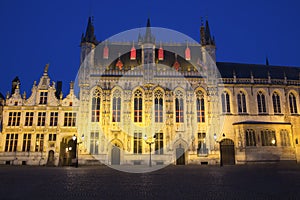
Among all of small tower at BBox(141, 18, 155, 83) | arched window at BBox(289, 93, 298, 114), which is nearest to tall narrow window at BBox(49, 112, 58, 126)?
small tower at BBox(141, 18, 155, 83)

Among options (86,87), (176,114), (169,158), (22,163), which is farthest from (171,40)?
(22,163)

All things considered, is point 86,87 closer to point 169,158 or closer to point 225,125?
point 169,158

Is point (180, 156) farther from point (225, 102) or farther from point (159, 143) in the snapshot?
point (225, 102)

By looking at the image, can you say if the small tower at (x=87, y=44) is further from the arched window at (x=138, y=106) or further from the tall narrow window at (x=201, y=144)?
the tall narrow window at (x=201, y=144)

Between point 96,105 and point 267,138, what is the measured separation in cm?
2477

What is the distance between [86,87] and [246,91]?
942 inches

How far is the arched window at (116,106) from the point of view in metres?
35.2

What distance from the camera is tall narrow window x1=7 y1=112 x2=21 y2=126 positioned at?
3588 centimetres

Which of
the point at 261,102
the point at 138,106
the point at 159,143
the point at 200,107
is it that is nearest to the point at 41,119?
the point at 138,106

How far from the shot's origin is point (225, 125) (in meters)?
36.7

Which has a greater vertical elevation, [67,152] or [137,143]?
[137,143]

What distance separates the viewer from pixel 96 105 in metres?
35.5

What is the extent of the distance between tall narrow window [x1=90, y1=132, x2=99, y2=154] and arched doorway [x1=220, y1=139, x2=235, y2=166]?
17.5 meters

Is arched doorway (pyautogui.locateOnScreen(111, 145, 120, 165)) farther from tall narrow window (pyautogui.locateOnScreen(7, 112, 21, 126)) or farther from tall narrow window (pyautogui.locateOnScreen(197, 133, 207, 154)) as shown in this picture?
tall narrow window (pyautogui.locateOnScreen(7, 112, 21, 126))
